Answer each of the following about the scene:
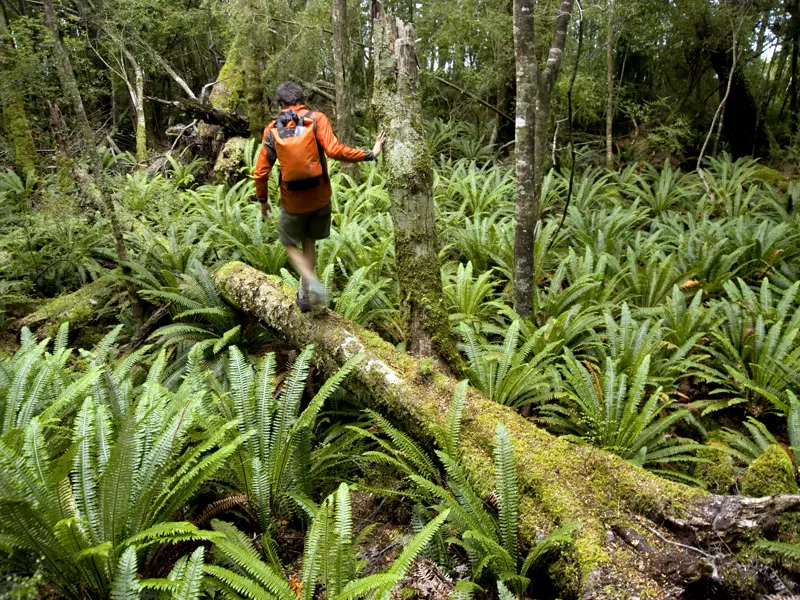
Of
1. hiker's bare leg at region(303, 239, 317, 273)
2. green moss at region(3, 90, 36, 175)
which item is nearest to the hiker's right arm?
hiker's bare leg at region(303, 239, 317, 273)

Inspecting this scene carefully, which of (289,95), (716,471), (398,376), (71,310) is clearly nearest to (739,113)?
(716,471)

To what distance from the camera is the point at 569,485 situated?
2.48m

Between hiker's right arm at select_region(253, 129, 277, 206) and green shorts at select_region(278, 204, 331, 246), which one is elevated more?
hiker's right arm at select_region(253, 129, 277, 206)

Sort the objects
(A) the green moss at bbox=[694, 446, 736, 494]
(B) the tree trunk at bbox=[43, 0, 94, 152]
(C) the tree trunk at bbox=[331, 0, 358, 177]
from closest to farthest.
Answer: (A) the green moss at bbox=[694, 446, 736, 494], (B) the tree trunk at bbox=[43, 0, 94, 152], (C) the tree trunk at bbox=[331, 0, 358, 177]

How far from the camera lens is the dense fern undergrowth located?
7.01 feet

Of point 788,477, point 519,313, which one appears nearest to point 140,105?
point 519,313

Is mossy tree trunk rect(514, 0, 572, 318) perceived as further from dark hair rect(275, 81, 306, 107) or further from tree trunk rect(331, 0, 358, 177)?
tree trunk rect(331, 0, 358, 177)

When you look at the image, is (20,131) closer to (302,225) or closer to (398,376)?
(302,225)

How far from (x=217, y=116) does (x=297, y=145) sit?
7.74 m

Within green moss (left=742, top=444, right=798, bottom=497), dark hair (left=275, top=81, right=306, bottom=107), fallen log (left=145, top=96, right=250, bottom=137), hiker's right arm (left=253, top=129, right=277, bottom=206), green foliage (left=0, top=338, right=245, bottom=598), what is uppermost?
fallen log (left=145, top=96, right=250, bottom=137)

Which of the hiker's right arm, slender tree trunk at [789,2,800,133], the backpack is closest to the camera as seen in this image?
the backpack

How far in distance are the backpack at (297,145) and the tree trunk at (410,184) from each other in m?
0.52

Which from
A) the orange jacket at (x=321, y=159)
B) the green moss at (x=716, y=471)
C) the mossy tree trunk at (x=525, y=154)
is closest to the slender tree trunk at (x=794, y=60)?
the mossy tree trunk at (x=525, y=154)

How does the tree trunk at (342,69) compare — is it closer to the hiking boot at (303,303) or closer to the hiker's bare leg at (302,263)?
the hiker's bare leg at (302,263)
